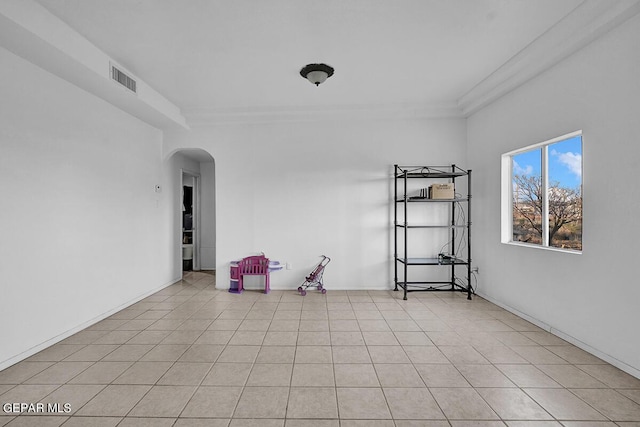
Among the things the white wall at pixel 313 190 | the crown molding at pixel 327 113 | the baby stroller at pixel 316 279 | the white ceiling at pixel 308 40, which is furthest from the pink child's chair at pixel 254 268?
the white ceiling at pixel 308 40

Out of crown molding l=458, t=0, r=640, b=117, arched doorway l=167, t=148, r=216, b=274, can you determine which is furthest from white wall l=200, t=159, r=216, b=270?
crown molding l=458, t=0, r=640, b=117

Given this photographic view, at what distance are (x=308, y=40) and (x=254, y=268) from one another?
341 cm

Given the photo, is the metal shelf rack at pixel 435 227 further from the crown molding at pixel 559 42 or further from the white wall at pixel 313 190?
the crown molding at pixel 559 42

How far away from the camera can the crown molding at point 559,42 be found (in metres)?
2.32

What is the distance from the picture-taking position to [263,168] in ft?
16.3

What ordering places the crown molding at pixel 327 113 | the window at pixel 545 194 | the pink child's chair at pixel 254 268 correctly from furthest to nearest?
the pink child's chair at pixel 254 268 → the crown molding at pixel 327 113 → the window at pixel 545 194

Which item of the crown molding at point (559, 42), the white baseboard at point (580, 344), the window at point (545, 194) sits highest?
the crown molding at point (559, 42)

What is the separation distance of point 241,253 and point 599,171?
15.2 feet

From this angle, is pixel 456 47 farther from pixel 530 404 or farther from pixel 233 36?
pixel 530 404

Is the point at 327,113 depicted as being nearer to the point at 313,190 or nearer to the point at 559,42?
the point at 313,190

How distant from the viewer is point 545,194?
11.2 feet

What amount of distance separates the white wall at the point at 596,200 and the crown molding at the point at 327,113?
1.21 meters

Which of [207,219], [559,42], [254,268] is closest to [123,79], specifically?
[254,268]

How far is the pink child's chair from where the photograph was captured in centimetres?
479
